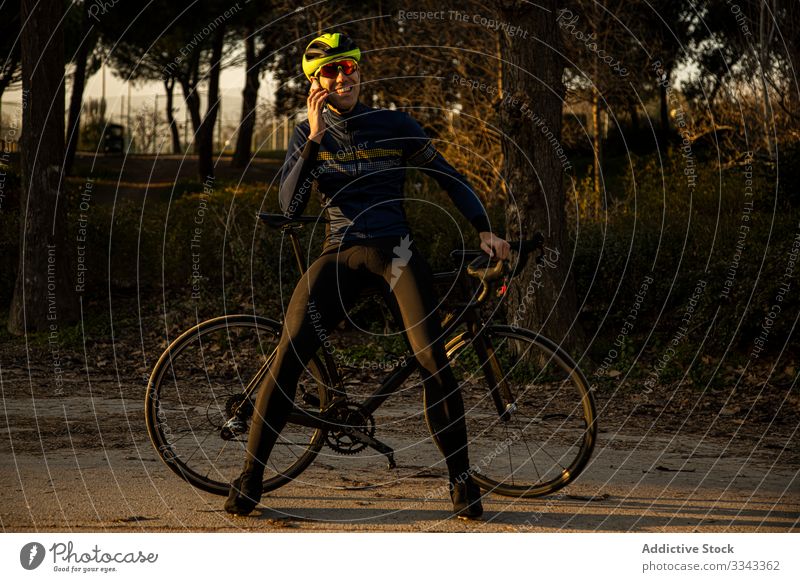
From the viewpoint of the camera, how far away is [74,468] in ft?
20.3

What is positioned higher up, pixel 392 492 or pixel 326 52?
pixel 326 52

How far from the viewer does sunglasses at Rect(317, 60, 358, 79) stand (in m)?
5.06

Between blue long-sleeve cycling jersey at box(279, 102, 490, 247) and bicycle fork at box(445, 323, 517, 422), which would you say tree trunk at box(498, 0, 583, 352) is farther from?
blue long-sleeve cycling jersey at box(279, 102, 490, 247)

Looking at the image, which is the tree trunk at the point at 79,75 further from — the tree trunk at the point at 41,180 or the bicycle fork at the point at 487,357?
the bicycle fork at the point at 487,357

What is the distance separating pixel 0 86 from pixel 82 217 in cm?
1157

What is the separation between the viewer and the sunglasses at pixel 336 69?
16.6 feet

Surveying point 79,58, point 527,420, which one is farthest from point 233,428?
point 79,58

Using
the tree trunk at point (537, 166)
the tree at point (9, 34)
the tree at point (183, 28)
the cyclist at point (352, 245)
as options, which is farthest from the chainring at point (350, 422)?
the tree at point (9, 34)

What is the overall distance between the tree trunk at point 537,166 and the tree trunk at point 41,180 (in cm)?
542

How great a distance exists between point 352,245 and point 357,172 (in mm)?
351

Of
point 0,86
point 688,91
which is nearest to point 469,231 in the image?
point 688,91

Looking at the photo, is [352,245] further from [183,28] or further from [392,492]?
[183,28]

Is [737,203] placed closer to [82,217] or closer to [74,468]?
[82,217]

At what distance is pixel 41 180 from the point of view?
1209 cm
